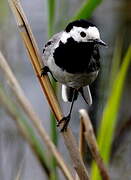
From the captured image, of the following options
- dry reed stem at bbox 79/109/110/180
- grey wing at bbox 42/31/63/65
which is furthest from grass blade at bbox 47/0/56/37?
dry reed stem at bbox 79/109/110/180

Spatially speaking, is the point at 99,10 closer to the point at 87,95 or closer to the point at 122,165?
the point at 122,165

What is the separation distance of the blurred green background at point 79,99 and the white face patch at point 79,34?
0.06 m

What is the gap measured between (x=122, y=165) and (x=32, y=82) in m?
0.91

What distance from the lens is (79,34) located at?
84.0 inches

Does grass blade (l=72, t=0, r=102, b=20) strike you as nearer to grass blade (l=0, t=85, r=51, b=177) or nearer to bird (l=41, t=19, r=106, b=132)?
bird (l=41, t=19, r=106, b=132)

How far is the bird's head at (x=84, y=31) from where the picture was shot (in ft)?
6.80

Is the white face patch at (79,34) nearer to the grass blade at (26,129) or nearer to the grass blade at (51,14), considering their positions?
the grass blade at (51,14)

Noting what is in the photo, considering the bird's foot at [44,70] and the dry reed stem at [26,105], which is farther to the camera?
the dry reed stem at [26,105]

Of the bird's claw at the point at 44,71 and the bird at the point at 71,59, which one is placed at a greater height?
the bird's claw at the point at 44,71

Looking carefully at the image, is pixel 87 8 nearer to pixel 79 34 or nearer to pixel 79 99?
pixel 79 34

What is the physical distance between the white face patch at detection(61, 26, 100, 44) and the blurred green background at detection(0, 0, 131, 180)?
6cm

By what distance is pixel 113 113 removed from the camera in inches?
90.6

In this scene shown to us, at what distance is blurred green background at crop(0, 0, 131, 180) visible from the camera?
2.80 metres

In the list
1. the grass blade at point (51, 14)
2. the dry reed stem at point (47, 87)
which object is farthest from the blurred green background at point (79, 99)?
the dry reed stem at point (47, 87)
